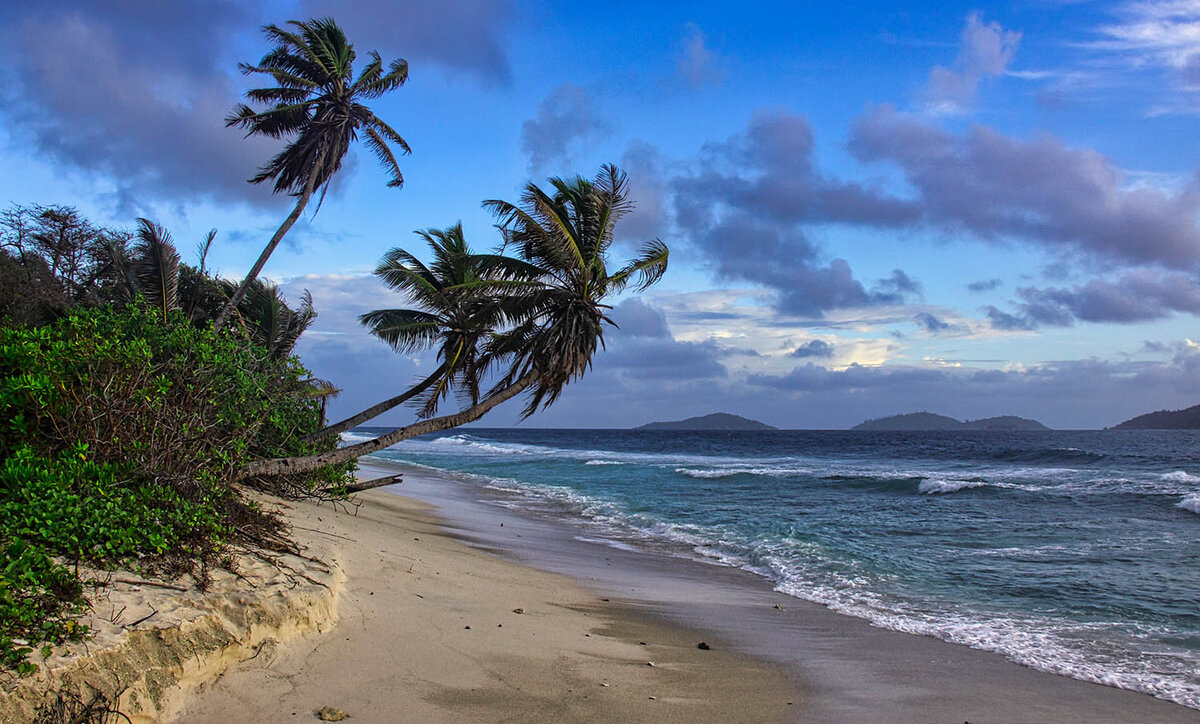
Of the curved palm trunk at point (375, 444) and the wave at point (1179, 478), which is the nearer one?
the curved palm trunk at point (375, 444)

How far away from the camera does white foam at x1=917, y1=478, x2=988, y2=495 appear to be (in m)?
23.8

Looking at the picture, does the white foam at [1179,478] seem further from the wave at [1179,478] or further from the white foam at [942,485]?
the white foam at [942,485]

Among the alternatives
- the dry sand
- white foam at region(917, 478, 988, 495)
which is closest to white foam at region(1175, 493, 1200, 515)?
white foam at region(917, 478, 988, 495)

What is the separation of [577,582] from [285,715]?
18.5 ft

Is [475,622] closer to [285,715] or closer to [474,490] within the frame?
[285,715]

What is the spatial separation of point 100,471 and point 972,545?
14.2 meters

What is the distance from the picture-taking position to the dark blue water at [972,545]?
7684 mm

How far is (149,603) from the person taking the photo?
14.6 feet

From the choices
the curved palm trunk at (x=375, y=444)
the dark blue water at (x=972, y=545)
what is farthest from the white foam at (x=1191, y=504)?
the curved palm trunk at (x=375, y=444)

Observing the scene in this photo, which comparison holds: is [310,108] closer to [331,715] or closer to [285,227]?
[285,227]

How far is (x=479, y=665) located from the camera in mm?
5539

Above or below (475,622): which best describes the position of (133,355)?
above

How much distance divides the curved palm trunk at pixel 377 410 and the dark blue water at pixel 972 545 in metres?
4.72

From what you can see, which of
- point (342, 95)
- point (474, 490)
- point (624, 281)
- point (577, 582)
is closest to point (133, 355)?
point (577, 582)
